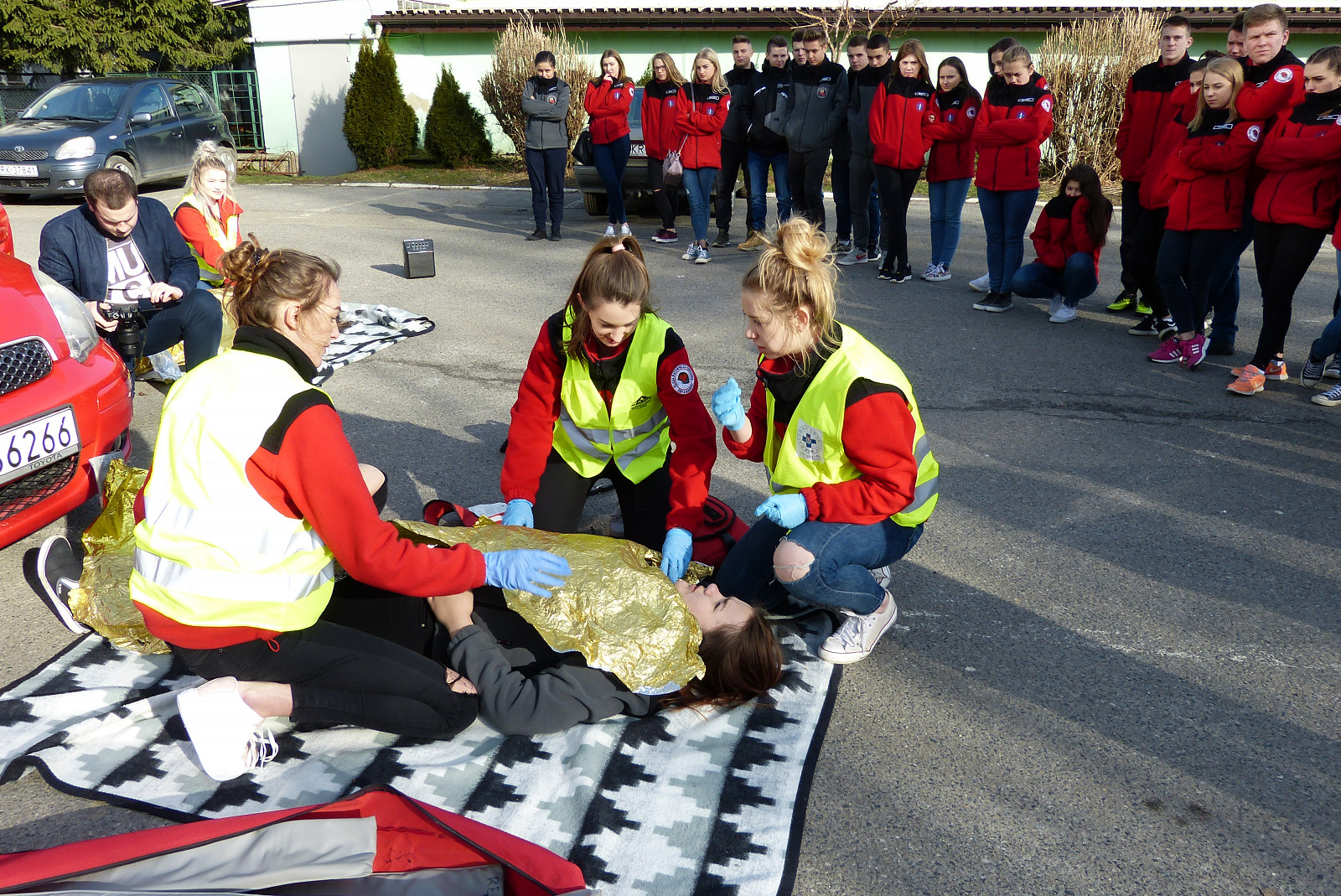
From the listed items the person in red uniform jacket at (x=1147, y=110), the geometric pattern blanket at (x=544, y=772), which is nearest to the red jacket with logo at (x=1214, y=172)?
the person in red uniform jacket at (x=1147, y=110)

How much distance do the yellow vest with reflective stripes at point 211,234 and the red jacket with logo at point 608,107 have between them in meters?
5.32

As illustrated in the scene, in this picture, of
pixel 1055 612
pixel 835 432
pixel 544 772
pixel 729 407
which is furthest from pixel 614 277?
pixel 1055 612

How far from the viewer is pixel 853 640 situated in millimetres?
3252

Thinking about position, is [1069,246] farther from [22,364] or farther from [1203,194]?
[22,364]

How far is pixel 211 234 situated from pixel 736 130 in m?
5.77

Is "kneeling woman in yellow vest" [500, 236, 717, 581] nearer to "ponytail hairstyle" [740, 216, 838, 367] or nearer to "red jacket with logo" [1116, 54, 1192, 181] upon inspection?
"ponytail hairstyle" [740, 216, 838, 367]

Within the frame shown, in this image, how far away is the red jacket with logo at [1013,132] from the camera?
7.39 meters

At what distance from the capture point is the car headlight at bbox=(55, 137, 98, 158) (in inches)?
511

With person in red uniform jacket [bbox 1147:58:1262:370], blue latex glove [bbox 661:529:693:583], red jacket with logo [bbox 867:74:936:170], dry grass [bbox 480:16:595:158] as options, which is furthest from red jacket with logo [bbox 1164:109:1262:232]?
dry grass [bbox 480:16:595:158]

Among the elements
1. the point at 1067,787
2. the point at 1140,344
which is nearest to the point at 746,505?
the point at 1067,787

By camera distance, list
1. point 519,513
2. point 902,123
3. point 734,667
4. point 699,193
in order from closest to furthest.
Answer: point 734,667, point 519,513, point 902,123, point 699,193

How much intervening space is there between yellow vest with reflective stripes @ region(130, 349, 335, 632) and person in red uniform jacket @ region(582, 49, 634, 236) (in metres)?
8.46

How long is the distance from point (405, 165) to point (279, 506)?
17.4 m

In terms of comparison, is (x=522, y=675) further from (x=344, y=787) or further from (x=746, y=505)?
(x=746, y=505)
